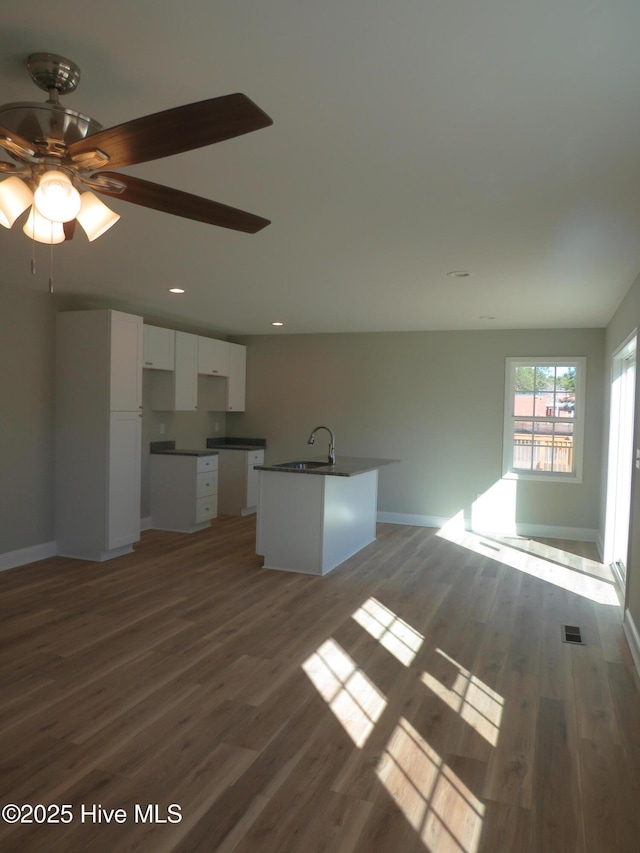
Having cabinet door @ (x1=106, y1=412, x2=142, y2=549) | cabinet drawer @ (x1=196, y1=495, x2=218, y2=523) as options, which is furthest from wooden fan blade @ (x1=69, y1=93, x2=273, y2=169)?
cabinet drawer @ (x1=196, y1=495, x2=218, y2=523)

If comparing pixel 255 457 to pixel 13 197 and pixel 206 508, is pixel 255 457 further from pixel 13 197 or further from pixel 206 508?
pixel 13 197

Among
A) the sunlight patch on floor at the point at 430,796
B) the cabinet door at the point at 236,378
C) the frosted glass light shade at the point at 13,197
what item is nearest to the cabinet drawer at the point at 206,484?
the cabinet door at the point at 236,378

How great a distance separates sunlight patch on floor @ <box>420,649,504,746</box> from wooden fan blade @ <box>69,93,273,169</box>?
8.63 feet

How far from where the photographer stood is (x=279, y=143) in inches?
91.6

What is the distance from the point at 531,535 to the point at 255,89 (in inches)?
250

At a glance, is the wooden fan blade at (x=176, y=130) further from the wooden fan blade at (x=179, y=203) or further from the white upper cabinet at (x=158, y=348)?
the white upper cabinet at (x=158, y=348)

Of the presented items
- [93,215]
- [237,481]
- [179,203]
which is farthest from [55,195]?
[237,481]

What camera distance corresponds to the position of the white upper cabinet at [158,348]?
6387 mm

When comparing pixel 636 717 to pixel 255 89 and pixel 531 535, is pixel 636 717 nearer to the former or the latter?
pixel 255 89

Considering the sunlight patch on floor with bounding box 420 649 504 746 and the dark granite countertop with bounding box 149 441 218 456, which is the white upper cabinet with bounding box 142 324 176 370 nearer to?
the dark granite countertop with bounding box 149 441 218 456

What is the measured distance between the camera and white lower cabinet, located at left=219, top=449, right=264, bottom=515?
309 inches

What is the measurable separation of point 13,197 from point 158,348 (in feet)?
15.9

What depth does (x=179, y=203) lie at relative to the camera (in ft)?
6.47

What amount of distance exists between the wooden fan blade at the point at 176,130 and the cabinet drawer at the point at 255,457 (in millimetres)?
6314
